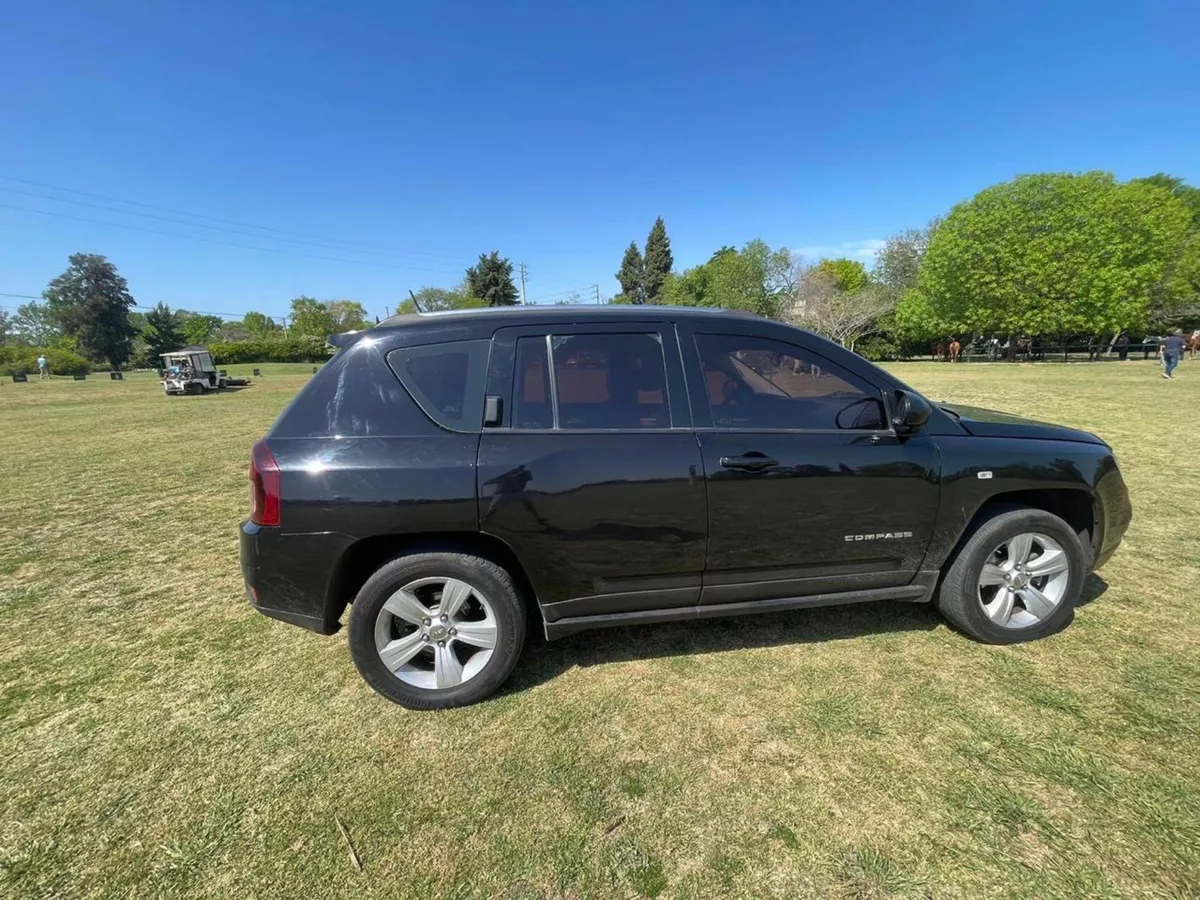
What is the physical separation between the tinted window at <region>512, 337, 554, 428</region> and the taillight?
1.13 m

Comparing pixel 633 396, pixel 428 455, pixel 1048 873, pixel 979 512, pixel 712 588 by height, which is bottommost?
pixel 1048 873

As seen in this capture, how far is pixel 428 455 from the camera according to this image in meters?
2.44

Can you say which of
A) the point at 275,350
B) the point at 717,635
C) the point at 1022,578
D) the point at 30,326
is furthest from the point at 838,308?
the point at 30,326

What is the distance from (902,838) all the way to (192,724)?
10.3 feet

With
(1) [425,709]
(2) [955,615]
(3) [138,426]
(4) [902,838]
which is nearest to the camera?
A: (4) [902,838]

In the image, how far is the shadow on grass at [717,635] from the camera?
297cm

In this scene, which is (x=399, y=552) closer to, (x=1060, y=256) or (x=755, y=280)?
(x=1060, y=256)

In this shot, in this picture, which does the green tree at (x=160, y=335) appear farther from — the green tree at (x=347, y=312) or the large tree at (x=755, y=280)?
the large tree at (x=755, y=280)

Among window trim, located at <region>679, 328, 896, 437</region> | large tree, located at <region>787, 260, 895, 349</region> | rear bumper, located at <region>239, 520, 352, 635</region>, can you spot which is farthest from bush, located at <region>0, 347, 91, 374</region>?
large tree, located at <region>787, 260, 895, 349</region>

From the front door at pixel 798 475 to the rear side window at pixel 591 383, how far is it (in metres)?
0.22

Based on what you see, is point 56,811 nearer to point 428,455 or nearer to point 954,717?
point 428,455

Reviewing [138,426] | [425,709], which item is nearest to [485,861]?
[425,709]

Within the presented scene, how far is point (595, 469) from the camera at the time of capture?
Answer: 8.16 ft

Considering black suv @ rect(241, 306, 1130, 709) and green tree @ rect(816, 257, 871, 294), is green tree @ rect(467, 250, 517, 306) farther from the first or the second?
black suv @ rect(241, 306, 1130, 709)
